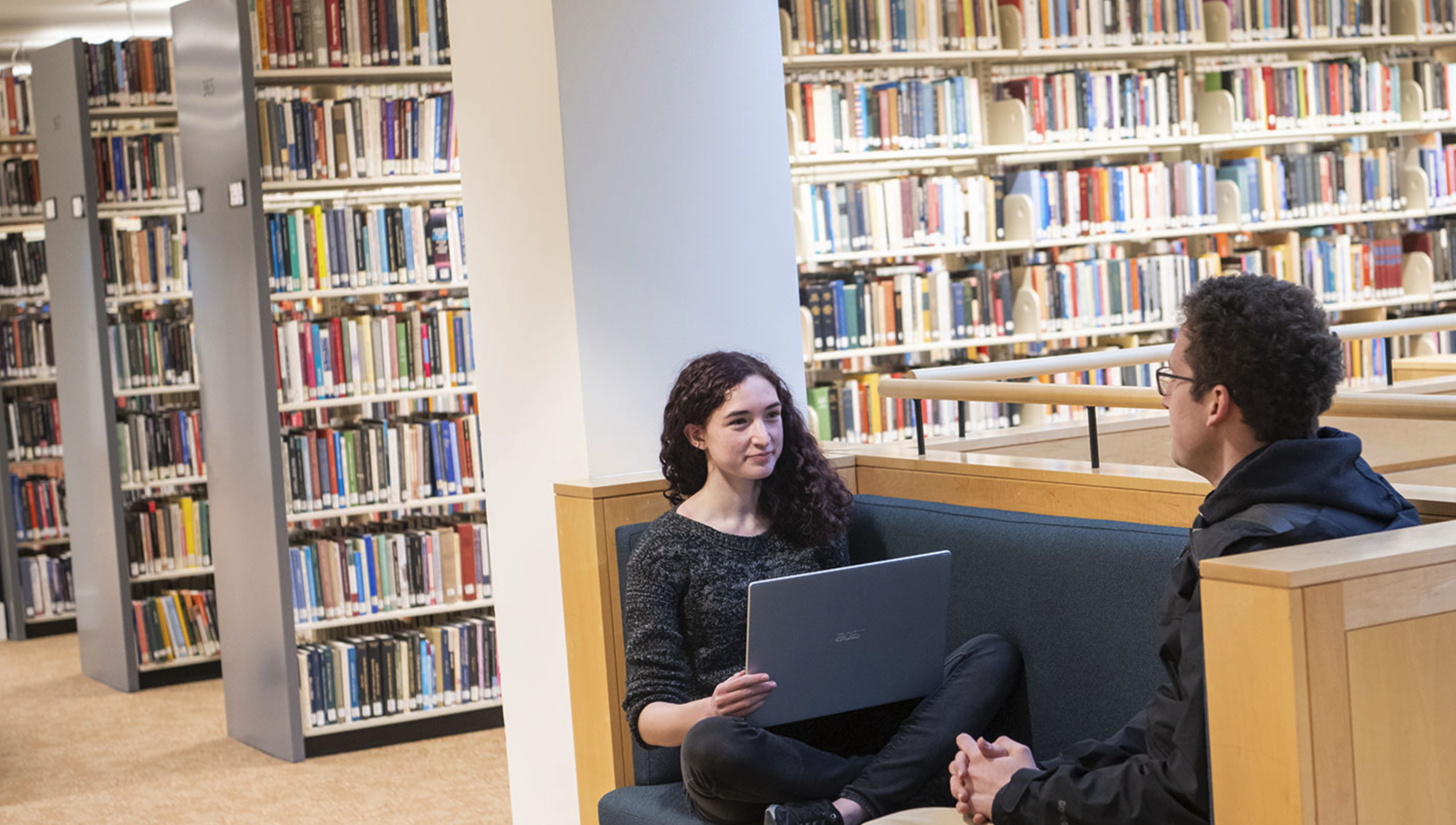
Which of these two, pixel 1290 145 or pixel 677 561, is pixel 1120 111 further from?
pixel 677 561

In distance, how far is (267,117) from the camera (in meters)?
4.87

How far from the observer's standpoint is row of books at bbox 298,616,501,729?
4.93 metres

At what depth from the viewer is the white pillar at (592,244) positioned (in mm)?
3201

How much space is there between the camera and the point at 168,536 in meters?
6.11

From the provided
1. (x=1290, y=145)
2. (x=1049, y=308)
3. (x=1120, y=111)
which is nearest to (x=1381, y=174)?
(x=1290, y=145)

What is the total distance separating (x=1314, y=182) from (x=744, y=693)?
4.90m

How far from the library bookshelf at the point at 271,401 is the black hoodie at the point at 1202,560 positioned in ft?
11.7

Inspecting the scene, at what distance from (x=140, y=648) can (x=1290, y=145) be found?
5.19m

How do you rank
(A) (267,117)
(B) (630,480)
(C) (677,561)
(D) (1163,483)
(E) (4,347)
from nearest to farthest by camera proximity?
(D) (1163,483) < (C) (677,561) < (B) (630,480) < (A) (267,117) < (E) (4,347)

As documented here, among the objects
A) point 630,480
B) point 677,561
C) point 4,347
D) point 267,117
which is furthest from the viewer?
point 4,347

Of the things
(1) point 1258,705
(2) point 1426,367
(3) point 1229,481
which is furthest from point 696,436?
(2) point 1426,367

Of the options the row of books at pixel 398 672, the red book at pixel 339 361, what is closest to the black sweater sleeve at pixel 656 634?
the row of books at pixel 398 672

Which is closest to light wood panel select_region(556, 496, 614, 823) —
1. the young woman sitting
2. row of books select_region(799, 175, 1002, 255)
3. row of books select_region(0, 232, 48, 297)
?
the young woman sitting

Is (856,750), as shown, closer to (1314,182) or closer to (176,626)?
(176,626)
